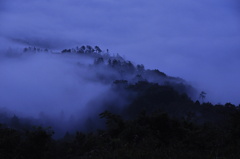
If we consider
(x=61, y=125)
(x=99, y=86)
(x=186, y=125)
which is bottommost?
(x=61, y=125)

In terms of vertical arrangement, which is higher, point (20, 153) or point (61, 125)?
point (20, 153)

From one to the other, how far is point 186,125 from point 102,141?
3150mm

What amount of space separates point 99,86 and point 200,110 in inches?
719

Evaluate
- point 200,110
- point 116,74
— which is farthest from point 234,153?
point 116,74

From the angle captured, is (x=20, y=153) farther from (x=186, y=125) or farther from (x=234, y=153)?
(x=186, y=125)

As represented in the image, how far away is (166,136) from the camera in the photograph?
29.8 ft

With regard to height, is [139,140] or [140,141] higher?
[140,141]

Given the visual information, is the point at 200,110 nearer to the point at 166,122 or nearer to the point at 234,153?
the point at 166,122

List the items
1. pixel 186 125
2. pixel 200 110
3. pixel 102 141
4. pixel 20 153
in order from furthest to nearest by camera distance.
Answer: pixel 200 110 < pixel 186 125 < pixel 102 141 < pixel 20 153

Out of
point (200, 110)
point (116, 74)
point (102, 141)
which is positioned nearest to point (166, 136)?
point (102, 141)

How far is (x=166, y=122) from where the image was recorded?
9.61m

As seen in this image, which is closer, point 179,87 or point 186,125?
point 186,125

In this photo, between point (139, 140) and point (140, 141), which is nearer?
point (140, 141)

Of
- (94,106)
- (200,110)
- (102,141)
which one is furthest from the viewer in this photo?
(94,106)
